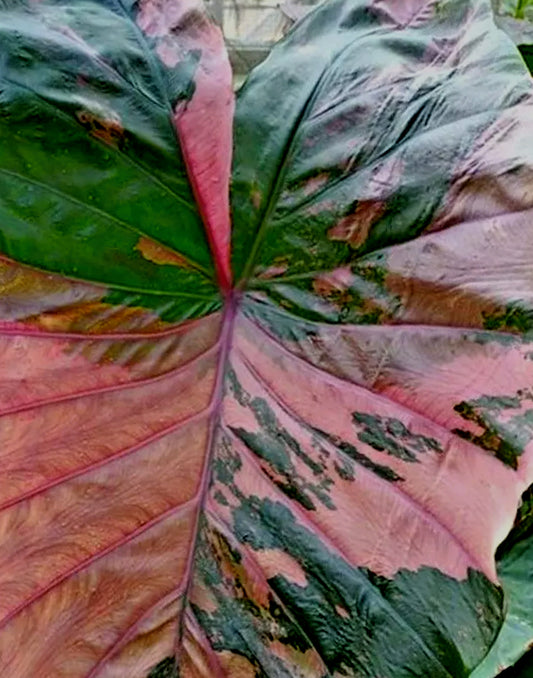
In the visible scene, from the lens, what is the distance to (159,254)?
83 centimetres

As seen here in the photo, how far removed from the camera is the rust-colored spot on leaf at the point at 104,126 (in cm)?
80

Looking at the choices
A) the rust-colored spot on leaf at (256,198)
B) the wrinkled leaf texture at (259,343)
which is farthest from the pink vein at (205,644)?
the rust-colored spot on leaf at (256,198)

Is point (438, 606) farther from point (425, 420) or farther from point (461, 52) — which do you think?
point (461, 52)

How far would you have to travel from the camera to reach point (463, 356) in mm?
749

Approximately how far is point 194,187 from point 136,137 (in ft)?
0.22

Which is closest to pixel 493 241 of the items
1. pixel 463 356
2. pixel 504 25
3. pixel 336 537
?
pixel 463 356

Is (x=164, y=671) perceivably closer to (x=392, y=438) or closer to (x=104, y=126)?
(x=392, y=438)

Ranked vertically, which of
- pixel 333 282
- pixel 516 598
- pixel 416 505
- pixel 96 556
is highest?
pixel 333 282

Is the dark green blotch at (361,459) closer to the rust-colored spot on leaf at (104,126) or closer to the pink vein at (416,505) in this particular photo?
the pink vein at (416,505)

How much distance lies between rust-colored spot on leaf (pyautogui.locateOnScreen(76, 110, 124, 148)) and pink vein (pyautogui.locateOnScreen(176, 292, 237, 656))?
0.17 metres

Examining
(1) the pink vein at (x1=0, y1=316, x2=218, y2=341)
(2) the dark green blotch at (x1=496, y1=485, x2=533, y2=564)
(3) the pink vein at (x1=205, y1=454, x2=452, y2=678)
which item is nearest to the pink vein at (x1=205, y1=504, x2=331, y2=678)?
(3) the pink vein at (x1=205, y1=454, x2=452, y2=678)

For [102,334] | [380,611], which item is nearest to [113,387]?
[102,334]

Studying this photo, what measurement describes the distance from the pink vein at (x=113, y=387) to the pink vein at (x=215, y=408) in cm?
1

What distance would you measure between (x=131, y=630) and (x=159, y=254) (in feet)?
1.04
